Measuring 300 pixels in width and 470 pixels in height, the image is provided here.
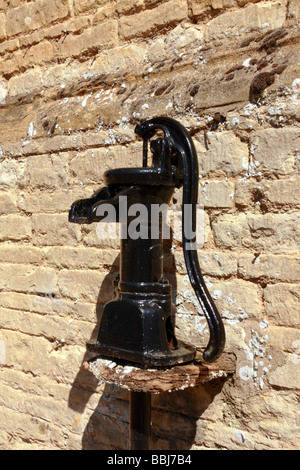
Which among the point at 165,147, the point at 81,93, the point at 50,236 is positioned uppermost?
the point at 81,93

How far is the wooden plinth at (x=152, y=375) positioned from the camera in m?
1.86

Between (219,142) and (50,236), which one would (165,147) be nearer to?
(219,142)

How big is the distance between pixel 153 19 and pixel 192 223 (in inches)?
43.1

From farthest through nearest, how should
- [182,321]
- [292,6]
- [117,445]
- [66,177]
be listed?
[66,177] → [117,445] → [182,321] → [292,6]

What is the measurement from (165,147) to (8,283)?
1.48m

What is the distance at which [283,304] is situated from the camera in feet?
6.44

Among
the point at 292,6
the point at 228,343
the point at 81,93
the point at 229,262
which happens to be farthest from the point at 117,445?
the point at 292,6

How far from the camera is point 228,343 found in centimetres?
211

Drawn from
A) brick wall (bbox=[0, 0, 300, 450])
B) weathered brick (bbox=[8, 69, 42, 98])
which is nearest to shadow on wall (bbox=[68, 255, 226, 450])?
brick wall (bbox=[0, 0, 300, 450])

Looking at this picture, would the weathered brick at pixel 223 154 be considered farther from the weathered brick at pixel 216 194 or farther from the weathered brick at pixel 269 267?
the weathered brick at pixel 269 267

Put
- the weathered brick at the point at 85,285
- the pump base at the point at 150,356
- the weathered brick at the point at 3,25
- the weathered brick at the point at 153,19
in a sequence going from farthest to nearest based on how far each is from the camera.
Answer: the weathered brick at the point at 3,25 < the weathered brick at the point at 85,285 < the weathered brick at the point at 153,19 < the pump base at the point at 150,356

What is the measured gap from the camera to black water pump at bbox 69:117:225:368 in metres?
1.89

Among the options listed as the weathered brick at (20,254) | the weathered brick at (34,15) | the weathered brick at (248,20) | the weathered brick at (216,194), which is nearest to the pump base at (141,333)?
the weathered brick at (216,194)

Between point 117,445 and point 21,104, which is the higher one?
point 21,104
